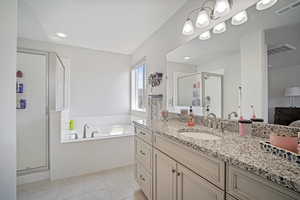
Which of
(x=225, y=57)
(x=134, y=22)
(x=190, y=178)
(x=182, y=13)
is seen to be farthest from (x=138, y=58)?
(x=190, y=178)

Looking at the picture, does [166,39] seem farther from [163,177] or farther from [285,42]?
[163,177]

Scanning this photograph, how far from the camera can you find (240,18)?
1180mm

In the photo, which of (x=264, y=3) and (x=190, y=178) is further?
(x=264, y=3)

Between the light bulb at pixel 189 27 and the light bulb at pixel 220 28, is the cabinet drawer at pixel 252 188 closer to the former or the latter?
the light bulb at pixel 220 28

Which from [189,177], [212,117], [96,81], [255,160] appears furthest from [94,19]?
[255,160]

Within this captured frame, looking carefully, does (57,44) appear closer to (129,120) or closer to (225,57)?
(129,120)

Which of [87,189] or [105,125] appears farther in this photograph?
[105,125]

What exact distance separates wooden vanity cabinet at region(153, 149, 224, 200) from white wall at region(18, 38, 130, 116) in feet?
8.31

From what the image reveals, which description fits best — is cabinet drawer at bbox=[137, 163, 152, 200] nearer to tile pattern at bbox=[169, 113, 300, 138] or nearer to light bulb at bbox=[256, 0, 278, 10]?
tile pattern at bbox=[169, 113, 300, 138]

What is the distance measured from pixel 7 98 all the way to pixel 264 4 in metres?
1.98

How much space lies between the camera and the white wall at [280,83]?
0.86 metres

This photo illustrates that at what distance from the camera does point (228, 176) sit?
2.13ft

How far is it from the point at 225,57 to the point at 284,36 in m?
0.44

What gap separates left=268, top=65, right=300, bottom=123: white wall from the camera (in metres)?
0.86
